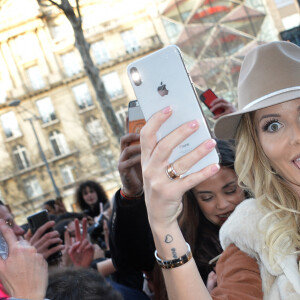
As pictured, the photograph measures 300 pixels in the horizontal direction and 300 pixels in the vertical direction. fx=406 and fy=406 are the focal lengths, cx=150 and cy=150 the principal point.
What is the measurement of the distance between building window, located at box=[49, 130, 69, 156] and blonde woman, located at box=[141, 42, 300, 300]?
26518 mm

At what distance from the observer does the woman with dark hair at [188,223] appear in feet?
7.20

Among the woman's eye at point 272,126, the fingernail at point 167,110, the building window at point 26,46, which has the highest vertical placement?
the building window at point 26,46

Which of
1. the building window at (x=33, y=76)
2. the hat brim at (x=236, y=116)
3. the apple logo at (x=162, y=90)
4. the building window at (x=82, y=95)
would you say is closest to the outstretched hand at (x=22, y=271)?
the apple logo at (x=162, y=90)

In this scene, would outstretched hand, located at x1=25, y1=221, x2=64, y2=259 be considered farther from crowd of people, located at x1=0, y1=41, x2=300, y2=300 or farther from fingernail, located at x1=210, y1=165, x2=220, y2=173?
fingernail, located at x1=210, y1=165, x2=220, y2=173

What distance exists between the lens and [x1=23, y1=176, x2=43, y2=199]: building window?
1112 inches

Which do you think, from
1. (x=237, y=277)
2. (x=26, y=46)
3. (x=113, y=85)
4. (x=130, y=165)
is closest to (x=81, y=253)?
(x=130, y=165)

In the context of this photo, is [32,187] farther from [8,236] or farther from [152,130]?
[152,130]

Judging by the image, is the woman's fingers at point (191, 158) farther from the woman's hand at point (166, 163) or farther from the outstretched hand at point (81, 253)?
the outstretched hand at point (81, 253)

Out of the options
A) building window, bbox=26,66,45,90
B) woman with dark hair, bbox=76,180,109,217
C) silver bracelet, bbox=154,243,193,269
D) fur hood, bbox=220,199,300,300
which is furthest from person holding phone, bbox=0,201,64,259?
building window, bbox=26,66,45,90

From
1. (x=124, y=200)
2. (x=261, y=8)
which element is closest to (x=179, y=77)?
(x=124, y=200)

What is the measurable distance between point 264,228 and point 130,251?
895 millimetres

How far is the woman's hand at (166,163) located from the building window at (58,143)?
26931 mm

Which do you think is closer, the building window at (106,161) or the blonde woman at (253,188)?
the blonde woman at (253,188)

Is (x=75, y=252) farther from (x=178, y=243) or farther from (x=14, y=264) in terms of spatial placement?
(x=178, y=243)
